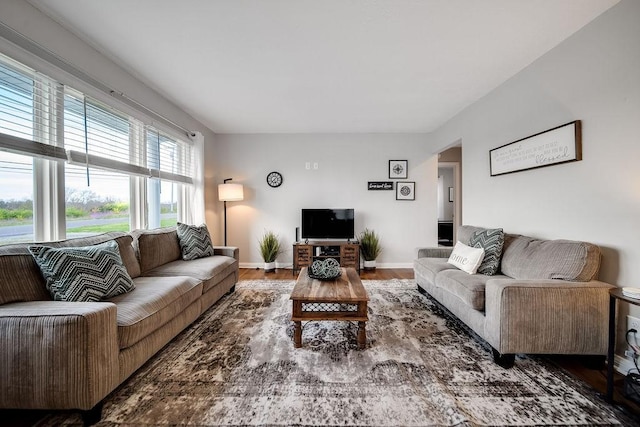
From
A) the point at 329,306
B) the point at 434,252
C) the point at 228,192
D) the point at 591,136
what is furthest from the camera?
the point at 228,192

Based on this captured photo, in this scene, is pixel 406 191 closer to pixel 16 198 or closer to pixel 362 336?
pixel 362 336

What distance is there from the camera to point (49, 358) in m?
1.22

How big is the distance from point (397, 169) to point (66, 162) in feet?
14.3

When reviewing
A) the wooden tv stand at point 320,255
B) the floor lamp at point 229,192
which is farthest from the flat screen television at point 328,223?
the floor lamp at point 229,192

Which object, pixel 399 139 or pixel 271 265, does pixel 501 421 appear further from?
pixel 399 139

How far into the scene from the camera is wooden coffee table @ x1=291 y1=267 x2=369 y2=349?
6.33ft

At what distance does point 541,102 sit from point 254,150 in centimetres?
400

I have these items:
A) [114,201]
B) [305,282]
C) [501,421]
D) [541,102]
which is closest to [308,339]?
[305,282]

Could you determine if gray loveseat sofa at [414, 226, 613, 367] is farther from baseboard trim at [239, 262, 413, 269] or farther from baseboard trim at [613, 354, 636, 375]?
baseboard trim at [239, 262, 413, 269]

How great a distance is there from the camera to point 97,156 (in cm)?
230

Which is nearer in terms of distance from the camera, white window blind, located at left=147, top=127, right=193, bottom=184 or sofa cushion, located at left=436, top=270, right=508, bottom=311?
sofa cushion, located at left=436, top=270, right=508, bottom=311

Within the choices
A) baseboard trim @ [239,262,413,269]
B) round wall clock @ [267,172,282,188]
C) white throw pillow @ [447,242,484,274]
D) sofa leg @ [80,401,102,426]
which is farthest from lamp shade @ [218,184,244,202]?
white throw pillow @ [447,242,484,274]

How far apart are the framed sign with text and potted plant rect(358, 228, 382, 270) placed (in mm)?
2088

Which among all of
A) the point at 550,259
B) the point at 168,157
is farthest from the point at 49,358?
the point at 550,259
